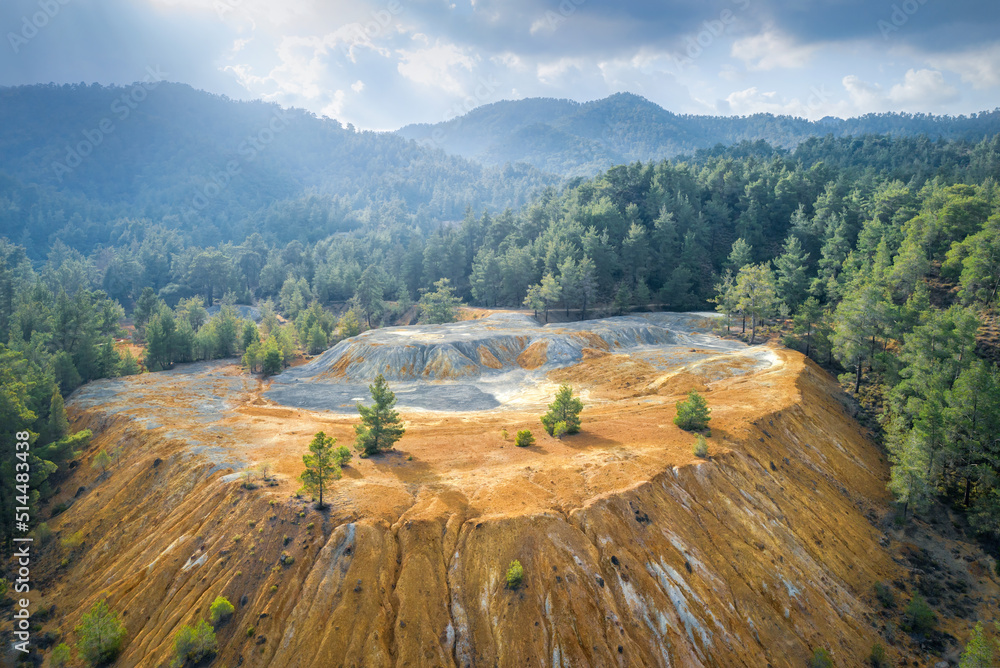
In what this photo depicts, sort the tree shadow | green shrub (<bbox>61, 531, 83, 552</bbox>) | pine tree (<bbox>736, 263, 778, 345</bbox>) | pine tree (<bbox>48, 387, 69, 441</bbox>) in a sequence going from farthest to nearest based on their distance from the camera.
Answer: pine tree (<bbox>736, 263, 778, 345</bbox>), pine tree (<bbox>48, 387, 69, 441</bbox>), the tree shadow, green shrub (<bbox>61, 531, 83, 552</bbox>)

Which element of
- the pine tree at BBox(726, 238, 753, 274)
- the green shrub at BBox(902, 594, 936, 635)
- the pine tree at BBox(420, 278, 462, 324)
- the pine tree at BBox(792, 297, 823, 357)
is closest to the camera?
the green shrub at BBox(902, 594, 936, 635)

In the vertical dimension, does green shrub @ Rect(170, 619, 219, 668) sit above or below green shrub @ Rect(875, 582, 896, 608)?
above

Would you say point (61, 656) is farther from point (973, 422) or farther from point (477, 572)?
point (973, 422)

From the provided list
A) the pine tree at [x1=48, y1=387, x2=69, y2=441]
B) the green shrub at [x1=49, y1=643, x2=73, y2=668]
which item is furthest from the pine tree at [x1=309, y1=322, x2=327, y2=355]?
the green shrub at [x1=49, y1=643, x2=73, y2=668]

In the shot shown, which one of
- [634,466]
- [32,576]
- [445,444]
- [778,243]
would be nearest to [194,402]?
[32,576]

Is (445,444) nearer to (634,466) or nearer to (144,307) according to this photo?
(634,466)

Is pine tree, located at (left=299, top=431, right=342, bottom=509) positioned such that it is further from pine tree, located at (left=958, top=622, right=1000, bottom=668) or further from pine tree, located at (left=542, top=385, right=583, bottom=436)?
pine tree, located at (left=958, top=622, right=1000, bottom=668)

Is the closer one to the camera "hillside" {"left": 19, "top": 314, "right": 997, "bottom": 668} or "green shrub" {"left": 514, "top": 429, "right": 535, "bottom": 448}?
"hillside" {"left": 19, "top": 314, "right": 997, "bottom": 668}
